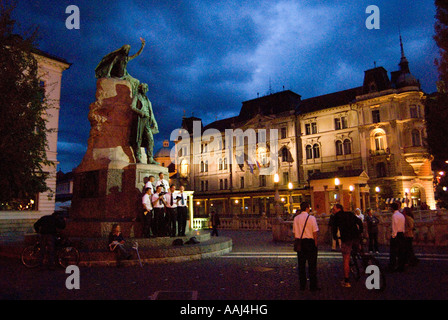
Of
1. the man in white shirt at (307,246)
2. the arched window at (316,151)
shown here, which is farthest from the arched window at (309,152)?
the man in white shirt at (307,246)

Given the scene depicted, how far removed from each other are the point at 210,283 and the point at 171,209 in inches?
151

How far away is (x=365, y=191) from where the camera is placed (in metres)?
29.5

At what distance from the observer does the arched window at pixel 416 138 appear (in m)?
40.4

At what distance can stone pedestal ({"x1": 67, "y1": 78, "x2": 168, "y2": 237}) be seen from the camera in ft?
33.7

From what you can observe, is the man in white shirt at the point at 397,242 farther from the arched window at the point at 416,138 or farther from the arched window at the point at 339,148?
the arched window at the point at 339,148

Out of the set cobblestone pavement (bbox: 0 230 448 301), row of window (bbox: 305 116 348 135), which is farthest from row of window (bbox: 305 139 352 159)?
cobblestone pavement (bbox: 0 230 448 301)

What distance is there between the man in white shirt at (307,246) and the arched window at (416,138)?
4094 cm

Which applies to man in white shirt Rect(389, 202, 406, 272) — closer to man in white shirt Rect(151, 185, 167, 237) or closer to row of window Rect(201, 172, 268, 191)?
man in white shirt Rect(151, 185, 167, 237)

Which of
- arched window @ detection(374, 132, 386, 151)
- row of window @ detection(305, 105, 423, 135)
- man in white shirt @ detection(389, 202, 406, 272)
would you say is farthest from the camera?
arched window @ detection(374, 132, 386, 151)

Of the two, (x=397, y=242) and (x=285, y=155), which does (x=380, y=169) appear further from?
(x=397, y=242)

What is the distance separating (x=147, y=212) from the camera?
955 centimetres

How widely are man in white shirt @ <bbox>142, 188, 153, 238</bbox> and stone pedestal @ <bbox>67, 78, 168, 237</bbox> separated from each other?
0.31 metres
